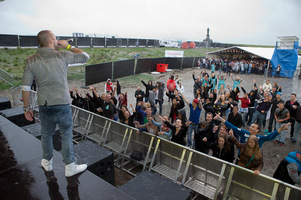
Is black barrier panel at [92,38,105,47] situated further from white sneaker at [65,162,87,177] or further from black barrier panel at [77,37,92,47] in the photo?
white sneaker at [65,162,87,177]

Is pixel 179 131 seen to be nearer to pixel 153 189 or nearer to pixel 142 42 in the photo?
pixel 153 189

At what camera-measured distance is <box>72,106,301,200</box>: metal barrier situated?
374 cm

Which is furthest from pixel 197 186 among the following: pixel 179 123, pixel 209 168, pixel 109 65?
pixel 109 65

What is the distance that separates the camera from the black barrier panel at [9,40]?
82.0 feet

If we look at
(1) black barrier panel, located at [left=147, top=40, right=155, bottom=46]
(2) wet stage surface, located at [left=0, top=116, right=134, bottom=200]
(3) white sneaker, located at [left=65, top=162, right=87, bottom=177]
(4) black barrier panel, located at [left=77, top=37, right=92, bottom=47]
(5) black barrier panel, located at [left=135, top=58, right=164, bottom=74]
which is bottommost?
(2) wet stage surface, located at [left=0, top=116, right=134, bottom=200]

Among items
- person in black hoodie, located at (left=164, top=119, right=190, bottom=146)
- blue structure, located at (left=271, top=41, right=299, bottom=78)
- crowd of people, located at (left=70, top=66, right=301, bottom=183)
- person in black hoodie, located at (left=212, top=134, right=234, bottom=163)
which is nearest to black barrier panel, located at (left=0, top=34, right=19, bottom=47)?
crowd of people, located at (left=70, top=66, right=301, bottom=183)

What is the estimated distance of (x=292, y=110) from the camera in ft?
25.5

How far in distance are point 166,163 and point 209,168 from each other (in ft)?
3.97

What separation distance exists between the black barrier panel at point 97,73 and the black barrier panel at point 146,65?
175 inches

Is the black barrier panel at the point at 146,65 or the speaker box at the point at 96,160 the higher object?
the black barrier panel at the point at 146,65

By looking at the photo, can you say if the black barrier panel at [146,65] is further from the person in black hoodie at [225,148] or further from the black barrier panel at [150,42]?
the black barrier panel at [150,42]

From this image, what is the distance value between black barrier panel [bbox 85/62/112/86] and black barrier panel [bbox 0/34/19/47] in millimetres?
16411

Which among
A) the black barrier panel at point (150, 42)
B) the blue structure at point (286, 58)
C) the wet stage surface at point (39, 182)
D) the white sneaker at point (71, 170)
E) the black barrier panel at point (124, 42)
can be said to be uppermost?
the black barrier panel at point (150, 42)

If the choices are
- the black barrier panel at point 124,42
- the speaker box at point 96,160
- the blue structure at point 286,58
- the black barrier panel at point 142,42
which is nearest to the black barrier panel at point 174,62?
the blue structure at point 286,58
